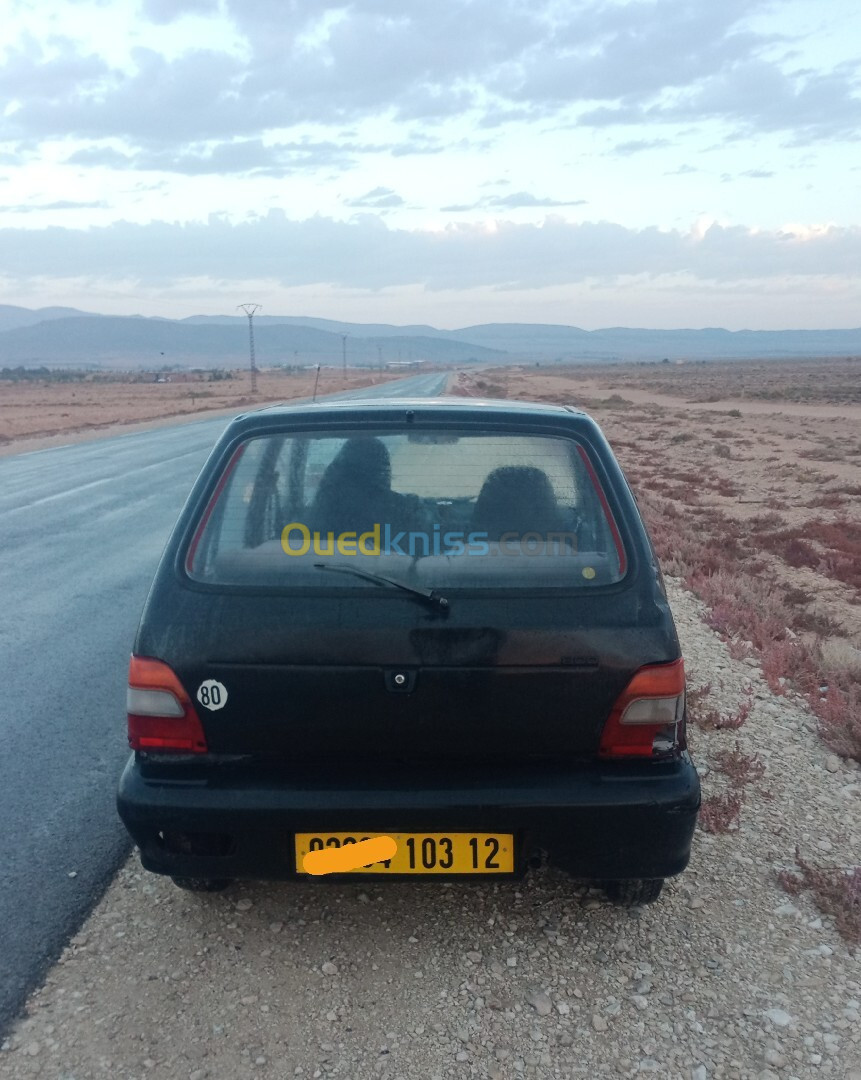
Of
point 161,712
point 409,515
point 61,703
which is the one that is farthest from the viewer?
point 61,703

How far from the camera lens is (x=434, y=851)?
290 cm

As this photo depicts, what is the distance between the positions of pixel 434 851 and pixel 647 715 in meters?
0.76

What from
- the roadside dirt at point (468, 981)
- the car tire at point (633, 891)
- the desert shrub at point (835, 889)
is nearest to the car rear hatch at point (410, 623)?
the roadside dirt at point (468, 981)

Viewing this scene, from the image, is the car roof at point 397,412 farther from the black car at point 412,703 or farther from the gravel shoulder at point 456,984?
the gravel shoulder at point 456,984

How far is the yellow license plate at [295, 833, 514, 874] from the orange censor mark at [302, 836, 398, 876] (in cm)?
1

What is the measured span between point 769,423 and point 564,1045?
3638cm

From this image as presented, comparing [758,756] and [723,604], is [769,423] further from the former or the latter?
[758,756]

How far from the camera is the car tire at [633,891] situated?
3.26m

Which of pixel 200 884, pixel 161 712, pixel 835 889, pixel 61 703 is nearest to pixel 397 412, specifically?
pixel 161 712

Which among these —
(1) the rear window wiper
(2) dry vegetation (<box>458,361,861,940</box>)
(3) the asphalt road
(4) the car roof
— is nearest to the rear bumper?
(1) the rear window wiper

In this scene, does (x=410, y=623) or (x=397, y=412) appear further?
(x=397, y=412)

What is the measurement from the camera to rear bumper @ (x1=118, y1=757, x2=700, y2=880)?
9.27ft

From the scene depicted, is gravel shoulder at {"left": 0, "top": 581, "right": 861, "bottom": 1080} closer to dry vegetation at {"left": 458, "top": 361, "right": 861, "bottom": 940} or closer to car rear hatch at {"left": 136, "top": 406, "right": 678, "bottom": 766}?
dry vegetation at {"left": 458, "top": 361, "right": 861, "bottom": 940}

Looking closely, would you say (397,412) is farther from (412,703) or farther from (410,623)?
(412,703)
